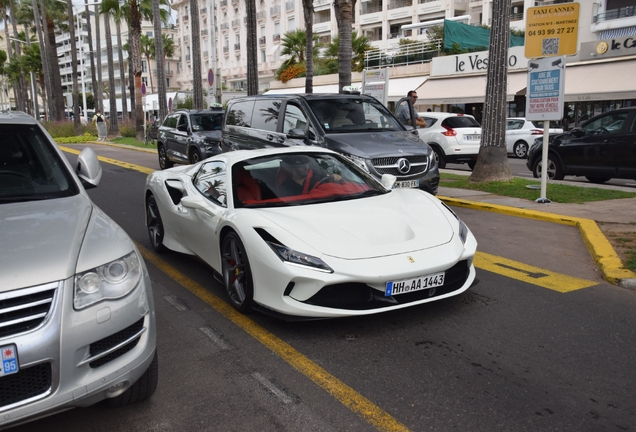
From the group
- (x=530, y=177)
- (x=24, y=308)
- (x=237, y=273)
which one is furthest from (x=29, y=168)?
(x=530, y=177)

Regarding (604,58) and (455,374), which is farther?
(604,58)

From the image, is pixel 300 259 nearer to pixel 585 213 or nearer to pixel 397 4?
pixel 585 213

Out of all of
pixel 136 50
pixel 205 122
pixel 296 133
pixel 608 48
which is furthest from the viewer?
pixel 136 50

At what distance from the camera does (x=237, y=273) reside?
484 cm

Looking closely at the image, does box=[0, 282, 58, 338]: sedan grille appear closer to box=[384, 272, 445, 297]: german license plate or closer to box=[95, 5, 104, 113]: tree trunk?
box=[384, 272, 445, 297]: german license plate

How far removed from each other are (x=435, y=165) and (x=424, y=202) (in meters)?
4.46

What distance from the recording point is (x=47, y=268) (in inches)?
109

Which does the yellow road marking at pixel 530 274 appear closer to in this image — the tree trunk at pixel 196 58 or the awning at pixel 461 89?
the tree trunk at pixel 196 58

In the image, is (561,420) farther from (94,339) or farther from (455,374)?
(94,339)

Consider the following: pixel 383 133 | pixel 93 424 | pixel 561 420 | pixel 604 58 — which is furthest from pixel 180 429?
pixel 604 58

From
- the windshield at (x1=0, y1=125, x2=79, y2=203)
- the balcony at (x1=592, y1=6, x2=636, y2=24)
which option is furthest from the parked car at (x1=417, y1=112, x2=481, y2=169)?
the balcony at (x1=592, y1=6, x2=636, y2=24)

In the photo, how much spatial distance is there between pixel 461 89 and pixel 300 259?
3069 centimetres

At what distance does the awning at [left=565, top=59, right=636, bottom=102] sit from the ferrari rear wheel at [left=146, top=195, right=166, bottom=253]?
2312cm

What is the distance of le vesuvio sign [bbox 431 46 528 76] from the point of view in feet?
104
